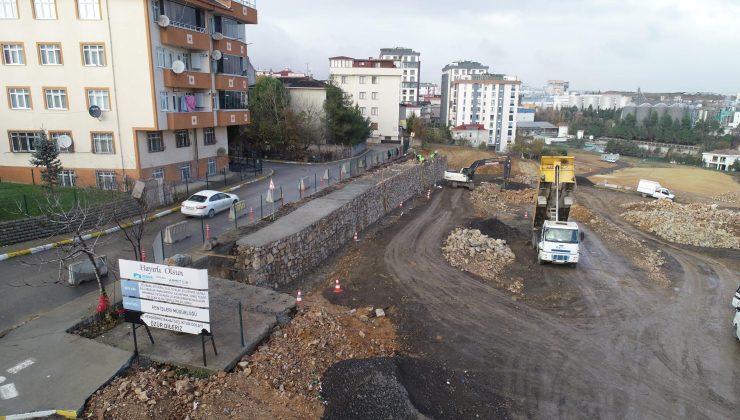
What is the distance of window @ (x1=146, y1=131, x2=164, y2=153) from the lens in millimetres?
29422

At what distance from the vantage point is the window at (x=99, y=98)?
28.1m

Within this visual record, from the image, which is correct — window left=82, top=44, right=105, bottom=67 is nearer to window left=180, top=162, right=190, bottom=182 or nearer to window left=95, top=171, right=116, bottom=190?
window left=95, top=171, right=116, bottom=190

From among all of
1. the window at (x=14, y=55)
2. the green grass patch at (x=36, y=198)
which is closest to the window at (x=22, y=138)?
the green grass patch at (x=36, y=198)

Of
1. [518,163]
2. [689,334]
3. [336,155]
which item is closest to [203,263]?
[689,334]

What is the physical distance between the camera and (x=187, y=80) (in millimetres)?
30953

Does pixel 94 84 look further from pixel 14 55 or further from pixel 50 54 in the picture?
pixel 14 55

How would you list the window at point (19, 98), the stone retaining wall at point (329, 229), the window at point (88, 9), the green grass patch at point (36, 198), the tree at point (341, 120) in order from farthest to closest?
the tree at point (341, 120)
the window at point (19, 98)
the window at point (88, 9)
the green grass patch at point (36, 198)
the stone retaining wall at point (329, 229)

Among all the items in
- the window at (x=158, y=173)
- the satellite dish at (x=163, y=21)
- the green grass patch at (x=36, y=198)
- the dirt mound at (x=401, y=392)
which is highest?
the satellite dish at (x=163, y=21)

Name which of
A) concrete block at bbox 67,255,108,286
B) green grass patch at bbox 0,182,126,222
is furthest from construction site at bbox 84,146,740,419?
green grass patch at bbox 0,182,126,222

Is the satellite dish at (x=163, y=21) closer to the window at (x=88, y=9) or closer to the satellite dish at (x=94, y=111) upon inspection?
the window at (x=88, y=9)

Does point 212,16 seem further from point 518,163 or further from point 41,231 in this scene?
point 518,163

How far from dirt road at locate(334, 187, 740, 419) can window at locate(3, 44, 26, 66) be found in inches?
945

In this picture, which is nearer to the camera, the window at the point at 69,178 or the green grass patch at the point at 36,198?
the green grass patch at the point at 36,198

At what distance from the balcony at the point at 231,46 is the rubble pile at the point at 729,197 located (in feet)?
169
